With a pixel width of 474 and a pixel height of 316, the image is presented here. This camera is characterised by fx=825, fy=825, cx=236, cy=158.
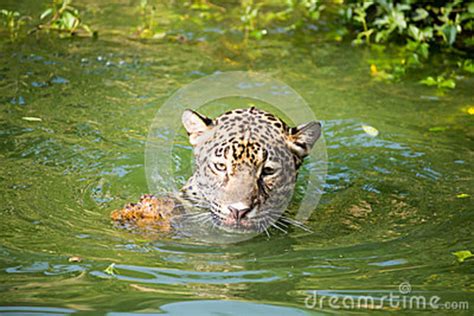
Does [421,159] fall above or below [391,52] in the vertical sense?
below

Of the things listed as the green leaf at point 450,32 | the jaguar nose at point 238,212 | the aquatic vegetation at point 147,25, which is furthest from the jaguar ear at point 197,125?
the green leaf at point 450,32

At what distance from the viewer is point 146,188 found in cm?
796

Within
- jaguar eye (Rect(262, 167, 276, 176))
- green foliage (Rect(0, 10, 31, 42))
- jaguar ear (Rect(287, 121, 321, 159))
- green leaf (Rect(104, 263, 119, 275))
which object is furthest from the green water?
jaguar ear (Rect(287, 121, 321, 159))

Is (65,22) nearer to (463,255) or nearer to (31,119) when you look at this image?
(31,119)

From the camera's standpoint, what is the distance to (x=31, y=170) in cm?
786

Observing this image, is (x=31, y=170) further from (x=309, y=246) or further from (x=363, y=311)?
(x=363, y=311)

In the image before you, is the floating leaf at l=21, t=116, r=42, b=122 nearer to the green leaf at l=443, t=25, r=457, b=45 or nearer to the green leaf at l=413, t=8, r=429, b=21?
the green leaf at l=413, t=8, r=429, b=21

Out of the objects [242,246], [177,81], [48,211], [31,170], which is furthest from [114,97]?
[242,246]

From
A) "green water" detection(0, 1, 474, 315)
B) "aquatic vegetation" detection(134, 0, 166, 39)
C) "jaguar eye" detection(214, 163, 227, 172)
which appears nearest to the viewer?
"green water" detection(0, 1, 474, 315)

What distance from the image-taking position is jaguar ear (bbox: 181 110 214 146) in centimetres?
728

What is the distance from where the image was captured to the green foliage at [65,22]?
11.5 m

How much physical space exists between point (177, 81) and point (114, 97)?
0.96 meters

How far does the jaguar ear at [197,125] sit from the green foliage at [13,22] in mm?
4813

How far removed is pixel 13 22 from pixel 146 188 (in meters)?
4.73
